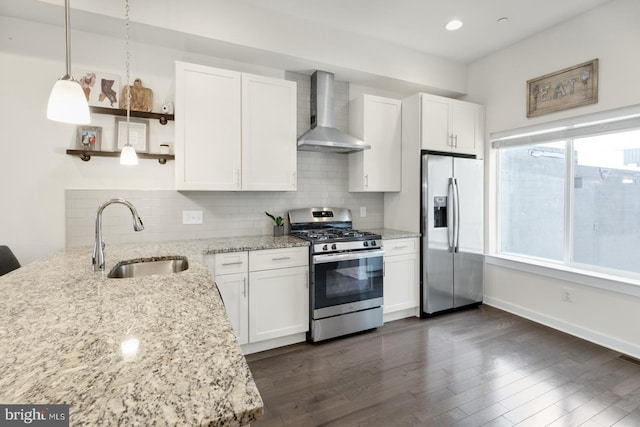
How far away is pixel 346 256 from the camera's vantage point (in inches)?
112

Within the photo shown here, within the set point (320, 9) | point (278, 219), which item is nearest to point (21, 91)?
point (278, 219)

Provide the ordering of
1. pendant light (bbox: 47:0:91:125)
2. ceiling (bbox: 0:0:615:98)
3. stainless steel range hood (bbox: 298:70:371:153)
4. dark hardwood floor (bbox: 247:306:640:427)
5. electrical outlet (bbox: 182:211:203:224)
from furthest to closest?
stainless steel range hood (bbox: 298:70:371:153)
electrical outlet (bbox: 182:211:203:224)
ceiling (bbox: 0:0:615:98)
dark hardwood floor (bbox: 247:306:640:427)
pendant light (bbox: 47:0:91:125)

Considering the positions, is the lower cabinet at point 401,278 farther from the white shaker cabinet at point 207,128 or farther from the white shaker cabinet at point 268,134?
the white shaker cabinet at point 207,128

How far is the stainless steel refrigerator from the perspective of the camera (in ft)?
10.9

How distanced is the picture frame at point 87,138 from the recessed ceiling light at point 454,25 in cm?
337

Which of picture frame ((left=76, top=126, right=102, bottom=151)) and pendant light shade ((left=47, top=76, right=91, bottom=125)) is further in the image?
picture frame ((left=76, top=126, right=102, bottom=151))

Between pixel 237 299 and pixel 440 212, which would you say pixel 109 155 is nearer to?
pixel 237 299

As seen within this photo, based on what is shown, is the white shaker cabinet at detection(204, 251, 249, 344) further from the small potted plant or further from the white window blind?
the white window blind

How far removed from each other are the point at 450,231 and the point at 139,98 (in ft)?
11.0

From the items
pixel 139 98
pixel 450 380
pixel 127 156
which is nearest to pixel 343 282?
pixel 450 380

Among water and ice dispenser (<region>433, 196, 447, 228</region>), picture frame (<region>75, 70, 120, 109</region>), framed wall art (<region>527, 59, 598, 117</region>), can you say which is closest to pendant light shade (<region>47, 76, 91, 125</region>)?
picture frame (<region>75, 70, 120, 109</region>)

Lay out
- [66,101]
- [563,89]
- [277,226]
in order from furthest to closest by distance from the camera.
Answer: [277,226]
[563,89]
[66,101]

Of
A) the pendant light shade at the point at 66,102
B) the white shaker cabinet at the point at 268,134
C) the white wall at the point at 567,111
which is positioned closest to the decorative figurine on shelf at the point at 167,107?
the white shaker cabinet at the point at 268,134

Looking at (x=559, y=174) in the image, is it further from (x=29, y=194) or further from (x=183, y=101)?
(x=29, y=194)
